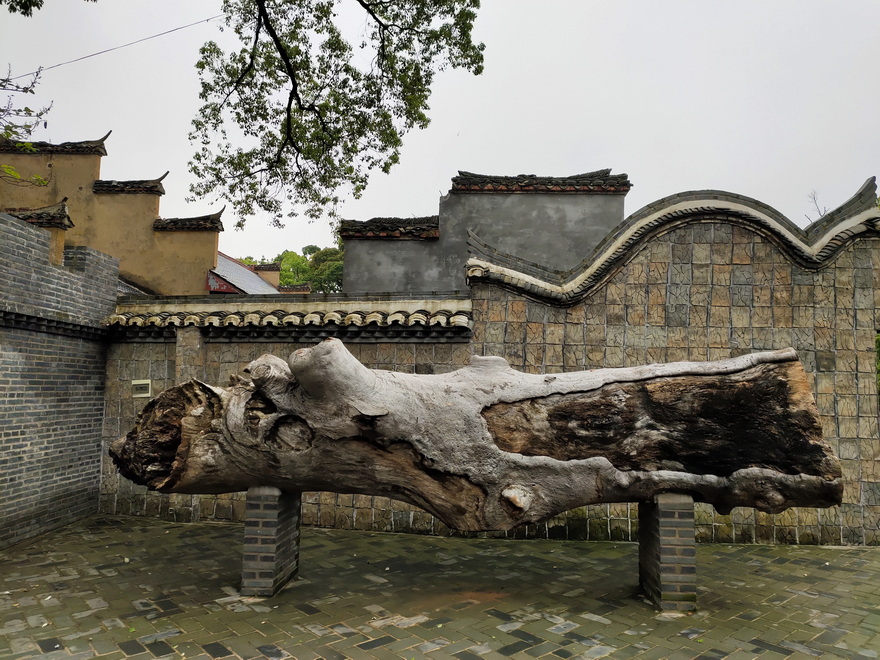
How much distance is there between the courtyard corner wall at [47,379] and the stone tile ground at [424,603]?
0.74 meters

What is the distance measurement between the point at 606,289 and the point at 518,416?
11.1 feet

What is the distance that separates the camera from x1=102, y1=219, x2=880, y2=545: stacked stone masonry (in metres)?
6.84

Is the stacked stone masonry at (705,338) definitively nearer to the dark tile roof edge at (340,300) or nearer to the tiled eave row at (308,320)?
the tiled eave row at (308,320)

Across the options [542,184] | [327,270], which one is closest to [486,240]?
[542,184]

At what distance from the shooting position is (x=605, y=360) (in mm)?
7215

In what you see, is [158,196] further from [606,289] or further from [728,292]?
[728,292]

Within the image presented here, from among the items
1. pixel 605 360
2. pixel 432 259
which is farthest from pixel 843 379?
pixel 432 259

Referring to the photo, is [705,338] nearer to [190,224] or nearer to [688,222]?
[688,222]

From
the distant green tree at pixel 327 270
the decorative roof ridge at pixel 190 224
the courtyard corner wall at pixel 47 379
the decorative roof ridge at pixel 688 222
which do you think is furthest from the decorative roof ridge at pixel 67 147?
the distant green tree at pixel 327 270

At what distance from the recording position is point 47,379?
723 cm

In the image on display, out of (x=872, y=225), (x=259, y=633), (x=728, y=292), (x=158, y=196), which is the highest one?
(x=158, y=196)

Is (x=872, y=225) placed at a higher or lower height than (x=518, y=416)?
higher

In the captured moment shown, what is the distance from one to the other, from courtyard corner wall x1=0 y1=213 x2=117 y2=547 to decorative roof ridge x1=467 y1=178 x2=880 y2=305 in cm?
529

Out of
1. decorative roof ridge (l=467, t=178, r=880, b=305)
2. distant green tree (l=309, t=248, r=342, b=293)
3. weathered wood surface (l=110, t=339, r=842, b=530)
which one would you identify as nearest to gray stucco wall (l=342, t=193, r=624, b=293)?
decorative roof ridge (l=467, t=178, r=880, b=305)
